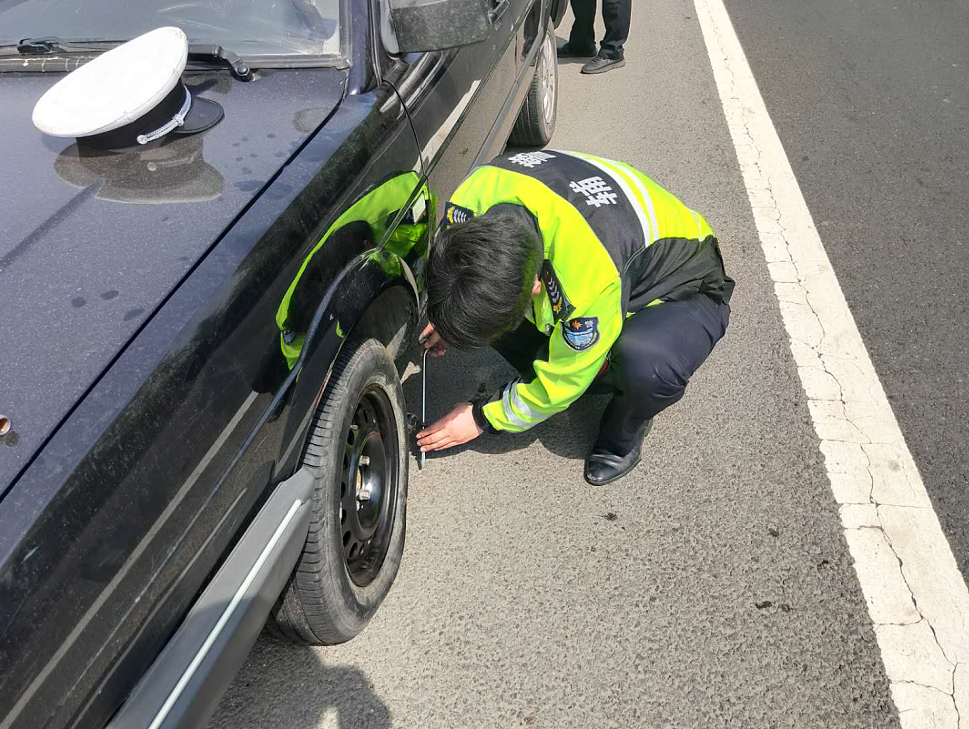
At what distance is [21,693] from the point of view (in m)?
1.03

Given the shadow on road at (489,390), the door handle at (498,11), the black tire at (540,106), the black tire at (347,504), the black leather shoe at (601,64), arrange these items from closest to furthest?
the black tire at (347,504)
the shadow on road at (489,390)
the door handle at (498,11)
the black tire at (540,106)
the black leather shoe at (601,64)

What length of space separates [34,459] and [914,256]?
12.3 ft

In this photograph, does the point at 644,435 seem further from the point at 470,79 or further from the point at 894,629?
the point at 470,79

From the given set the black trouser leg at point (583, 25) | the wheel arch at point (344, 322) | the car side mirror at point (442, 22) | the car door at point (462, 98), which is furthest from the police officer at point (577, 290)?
the black trouser leg at point (583, 25)

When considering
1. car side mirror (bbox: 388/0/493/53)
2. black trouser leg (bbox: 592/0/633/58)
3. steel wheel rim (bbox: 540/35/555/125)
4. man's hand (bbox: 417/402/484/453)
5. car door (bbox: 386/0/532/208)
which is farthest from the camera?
black trouser leg (bbox: 592/0/633/58)

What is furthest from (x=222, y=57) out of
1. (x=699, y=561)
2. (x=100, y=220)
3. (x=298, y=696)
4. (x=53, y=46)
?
(x=699, y=561)

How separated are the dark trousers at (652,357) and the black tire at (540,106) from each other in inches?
79.2

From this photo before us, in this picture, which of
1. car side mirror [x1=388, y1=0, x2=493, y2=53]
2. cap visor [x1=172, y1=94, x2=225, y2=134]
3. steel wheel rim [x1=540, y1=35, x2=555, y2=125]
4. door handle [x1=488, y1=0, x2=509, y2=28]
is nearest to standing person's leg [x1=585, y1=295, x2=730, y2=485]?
car side mirror [x1=388, y1=0, x2=493, y2=53]

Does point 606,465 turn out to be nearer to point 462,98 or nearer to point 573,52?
point 462,98

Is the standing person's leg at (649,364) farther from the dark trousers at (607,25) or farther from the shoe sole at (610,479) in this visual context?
the dark trousers at (607,25)

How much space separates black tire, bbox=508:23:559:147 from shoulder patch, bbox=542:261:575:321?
2.19m

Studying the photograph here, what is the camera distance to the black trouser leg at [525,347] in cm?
254

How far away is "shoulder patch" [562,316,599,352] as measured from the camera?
2.02 meters

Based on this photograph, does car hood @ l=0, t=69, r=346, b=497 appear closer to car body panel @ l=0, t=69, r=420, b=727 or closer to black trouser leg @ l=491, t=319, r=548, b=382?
car body panel @ l=0, t=69, r=420, b=727
